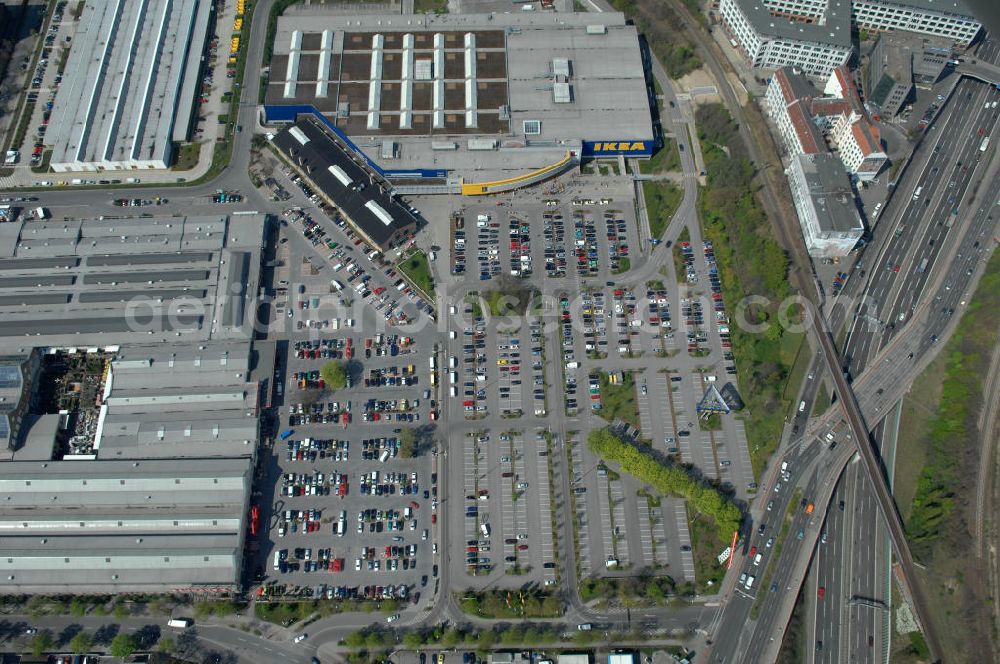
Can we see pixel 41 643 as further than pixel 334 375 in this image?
No

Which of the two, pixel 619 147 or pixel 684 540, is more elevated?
pixel 619 147

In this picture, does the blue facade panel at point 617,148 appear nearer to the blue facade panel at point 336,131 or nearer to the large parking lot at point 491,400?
the large parking lot at point 491,400

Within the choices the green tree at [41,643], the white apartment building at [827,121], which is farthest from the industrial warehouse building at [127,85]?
the white apartment building at [827,121]

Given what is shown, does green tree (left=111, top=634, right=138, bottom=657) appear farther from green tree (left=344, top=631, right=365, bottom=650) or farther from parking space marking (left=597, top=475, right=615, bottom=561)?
parking space marking (left=597, top=475, right=615, bottom=561)

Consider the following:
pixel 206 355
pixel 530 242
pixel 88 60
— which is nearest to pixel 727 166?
pixel 530 242

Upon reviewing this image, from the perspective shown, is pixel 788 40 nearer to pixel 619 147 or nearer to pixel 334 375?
pixel 619 147

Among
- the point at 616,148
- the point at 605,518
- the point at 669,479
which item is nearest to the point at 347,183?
the point at 616,148

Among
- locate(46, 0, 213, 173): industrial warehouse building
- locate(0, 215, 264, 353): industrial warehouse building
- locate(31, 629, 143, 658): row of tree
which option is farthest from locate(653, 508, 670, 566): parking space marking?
locate(46, 0, 213, 173): industrial warehouse building
